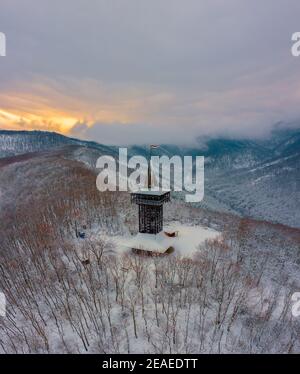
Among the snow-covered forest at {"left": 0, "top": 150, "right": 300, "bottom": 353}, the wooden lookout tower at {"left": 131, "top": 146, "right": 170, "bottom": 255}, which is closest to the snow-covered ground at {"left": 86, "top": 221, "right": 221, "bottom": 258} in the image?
the wooden lookout tower at {"left": 131, "top": 146, "right": 170, "bottom": 255}

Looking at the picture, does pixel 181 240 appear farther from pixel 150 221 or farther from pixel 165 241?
pixel 150 221

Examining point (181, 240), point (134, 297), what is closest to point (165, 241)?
point (181, 240)

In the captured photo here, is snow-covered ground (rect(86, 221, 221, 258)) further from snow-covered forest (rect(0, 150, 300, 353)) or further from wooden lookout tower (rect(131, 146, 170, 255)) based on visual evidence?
snow-covered forest (rect(0, 150, 300, 353))

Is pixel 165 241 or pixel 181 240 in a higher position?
pixel 165 241

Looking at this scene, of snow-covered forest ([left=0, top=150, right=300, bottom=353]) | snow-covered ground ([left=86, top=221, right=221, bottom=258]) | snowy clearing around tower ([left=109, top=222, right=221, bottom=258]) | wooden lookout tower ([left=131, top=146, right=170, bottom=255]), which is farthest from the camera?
snowy clearing around tower ([left=109, top=222, right=221, bottom=258])

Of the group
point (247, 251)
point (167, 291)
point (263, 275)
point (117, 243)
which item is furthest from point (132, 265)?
point (247, 251)

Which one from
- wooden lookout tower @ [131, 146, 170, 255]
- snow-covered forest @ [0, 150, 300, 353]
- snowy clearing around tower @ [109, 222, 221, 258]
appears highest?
wooden lookout tower @ [131, 146, 170, 255]

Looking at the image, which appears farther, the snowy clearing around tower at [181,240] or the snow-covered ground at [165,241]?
the snowy clearing around tower at [181,240]

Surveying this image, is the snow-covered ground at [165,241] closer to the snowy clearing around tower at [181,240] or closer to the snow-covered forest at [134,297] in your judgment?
the snowy clearing around tower at [181,240]

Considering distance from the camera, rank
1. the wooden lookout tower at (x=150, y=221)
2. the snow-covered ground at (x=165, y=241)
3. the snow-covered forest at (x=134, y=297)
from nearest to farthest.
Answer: the snow-covered forest at (x=134, y=297) < the wooden lookout tower at (x=150, y=221) < the snow-covered ground at (x=165, y=241)

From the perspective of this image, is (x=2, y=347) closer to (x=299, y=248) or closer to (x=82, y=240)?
(x=82, y=240)

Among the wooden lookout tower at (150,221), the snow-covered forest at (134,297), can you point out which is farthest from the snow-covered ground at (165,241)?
the snow-covered forest at (134,297)
